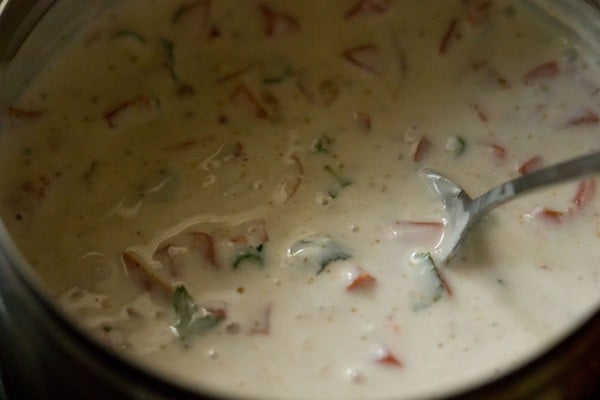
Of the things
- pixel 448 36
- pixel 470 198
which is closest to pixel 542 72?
pixel 448 36

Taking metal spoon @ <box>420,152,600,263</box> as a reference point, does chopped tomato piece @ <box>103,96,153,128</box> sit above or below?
above

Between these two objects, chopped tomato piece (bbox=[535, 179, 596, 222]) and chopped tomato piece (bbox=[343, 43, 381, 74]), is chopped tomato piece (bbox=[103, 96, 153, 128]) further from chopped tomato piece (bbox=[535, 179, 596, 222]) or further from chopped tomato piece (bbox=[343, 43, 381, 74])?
chopped tomato piece (bbox=[535, 179, 596, 222])

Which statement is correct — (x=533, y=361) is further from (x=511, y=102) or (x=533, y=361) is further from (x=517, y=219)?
(x=511, y=102)

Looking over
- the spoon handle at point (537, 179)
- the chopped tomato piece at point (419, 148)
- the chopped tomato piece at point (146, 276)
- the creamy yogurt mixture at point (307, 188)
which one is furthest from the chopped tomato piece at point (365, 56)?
the chopped tomato piece at point (146, 276)

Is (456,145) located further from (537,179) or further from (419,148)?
(537,179)

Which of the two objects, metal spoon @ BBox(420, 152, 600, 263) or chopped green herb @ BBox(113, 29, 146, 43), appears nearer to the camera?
metal spoon @ BBox(420, 152, 600, 263)

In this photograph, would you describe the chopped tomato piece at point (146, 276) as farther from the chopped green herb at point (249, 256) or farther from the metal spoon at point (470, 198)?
the metal spoon at point (470, 198)

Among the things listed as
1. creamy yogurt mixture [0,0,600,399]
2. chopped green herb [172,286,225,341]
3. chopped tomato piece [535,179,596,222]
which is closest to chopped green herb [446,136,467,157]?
creamy yogurt mixture [0,0,600,399]
